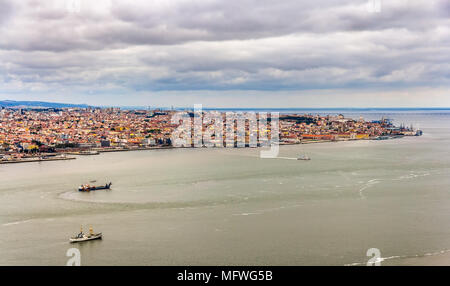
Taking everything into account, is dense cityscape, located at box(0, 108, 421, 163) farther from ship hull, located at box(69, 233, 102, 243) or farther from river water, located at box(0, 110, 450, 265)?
ship hull, located at box(69, 233, 102, 243)

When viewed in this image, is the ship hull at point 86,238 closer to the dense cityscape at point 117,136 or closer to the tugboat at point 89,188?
the tugboat at point 89,188

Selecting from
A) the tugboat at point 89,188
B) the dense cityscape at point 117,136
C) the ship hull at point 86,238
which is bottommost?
the ship hull at point 86,238

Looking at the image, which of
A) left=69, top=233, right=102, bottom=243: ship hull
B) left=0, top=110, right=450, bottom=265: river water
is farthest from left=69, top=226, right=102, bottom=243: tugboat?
left=0, top=110, right=450, bottom=265: river water

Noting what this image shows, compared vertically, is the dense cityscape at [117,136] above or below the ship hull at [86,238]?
above

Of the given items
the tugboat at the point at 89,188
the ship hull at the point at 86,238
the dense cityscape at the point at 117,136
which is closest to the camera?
Answer: the ship hull at the point at 86,238

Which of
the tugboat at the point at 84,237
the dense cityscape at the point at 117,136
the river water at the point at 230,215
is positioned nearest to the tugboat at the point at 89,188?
the river water at the point at 230,215

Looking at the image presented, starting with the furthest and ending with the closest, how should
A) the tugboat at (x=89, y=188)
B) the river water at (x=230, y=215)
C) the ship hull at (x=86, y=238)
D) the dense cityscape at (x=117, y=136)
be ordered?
the dense cityscape at (x=117, y=136), the tugboat at (x=89, y=188), the ship hull at (x=86, y=238), the river water at (x=230, y=215)

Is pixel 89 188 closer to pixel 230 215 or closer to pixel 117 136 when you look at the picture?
pixel 230 215
